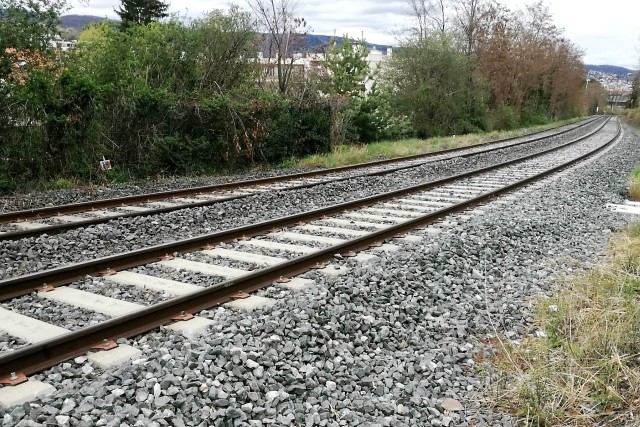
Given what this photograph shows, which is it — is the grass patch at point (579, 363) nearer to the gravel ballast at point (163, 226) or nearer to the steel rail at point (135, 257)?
the steel rail at point (135, 257)

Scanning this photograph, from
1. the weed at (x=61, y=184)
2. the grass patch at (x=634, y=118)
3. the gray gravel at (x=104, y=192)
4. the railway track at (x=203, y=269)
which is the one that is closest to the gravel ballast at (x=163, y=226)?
the railway track at (x=203, y=269)

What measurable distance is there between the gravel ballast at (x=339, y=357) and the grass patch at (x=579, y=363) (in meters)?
0.22

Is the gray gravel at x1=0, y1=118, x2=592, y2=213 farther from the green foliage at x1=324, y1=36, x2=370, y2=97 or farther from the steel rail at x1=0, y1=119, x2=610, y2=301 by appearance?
the green foliage at x1=324, y1=36, x2=370, y2=97

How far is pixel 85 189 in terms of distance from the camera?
13039 millimetres

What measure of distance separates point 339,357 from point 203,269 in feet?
8.34

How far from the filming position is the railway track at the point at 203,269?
454cm

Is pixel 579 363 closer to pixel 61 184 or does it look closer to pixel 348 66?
pixel 61 184

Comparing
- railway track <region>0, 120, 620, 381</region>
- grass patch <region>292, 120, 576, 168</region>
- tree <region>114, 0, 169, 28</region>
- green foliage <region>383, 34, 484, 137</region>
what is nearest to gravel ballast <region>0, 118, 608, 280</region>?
railway track <region>0, 120, 620, 381</region>

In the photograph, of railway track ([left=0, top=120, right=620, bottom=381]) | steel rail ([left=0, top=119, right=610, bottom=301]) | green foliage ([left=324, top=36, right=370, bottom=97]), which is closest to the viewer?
railway track ([left=0, top=120, right=620, bottom=381])

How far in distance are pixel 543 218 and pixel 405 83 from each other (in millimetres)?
27166

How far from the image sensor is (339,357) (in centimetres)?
454

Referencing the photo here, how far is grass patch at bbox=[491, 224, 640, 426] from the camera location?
3.84 metres

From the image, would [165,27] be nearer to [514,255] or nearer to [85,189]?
[85,189]

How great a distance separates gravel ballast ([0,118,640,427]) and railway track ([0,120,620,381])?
209 mm
